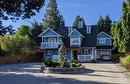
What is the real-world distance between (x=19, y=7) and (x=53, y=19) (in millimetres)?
84367

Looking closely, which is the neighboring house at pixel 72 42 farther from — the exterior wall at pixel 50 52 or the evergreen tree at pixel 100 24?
the evergreen tree at pixel 100 24

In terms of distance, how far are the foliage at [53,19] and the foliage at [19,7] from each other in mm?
80037

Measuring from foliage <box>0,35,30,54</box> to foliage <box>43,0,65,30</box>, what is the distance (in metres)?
27.7

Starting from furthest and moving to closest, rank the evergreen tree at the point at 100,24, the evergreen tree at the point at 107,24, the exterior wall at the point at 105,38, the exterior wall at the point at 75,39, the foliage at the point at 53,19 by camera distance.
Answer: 1. the foliage at the point at 53,19
2. the evergreen tree at the point at 100,24
3. the evergreen tree at the point at 107,24
4. the exterior wall at the point at 105,38
5. the exterior wall at the point at 75,39

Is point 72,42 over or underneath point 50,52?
over

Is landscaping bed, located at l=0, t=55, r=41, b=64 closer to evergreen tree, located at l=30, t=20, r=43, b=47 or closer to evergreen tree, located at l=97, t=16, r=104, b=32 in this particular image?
evergreen tree, located at l=30, t=20, r=43, b=47

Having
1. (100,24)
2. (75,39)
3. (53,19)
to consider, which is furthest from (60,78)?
(53,19)

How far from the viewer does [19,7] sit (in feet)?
33.0

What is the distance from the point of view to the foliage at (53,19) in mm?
92125

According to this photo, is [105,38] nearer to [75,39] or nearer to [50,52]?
[75,39]

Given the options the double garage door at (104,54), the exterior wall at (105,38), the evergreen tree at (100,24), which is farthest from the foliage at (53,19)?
the double garage door at (104,54)

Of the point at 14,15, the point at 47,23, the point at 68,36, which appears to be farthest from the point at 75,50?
the point at 14,15

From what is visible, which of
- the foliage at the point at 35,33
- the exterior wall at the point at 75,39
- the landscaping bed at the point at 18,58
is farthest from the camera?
the foliage at the point at 35,33

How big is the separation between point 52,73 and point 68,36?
3564 cm
